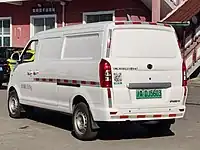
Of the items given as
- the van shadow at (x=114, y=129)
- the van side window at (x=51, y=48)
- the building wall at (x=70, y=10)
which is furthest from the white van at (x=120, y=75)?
the building wall at (x=70, y=10)

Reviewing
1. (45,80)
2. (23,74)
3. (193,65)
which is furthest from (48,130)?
(193,65)

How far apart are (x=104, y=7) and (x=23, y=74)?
15133 millimetres

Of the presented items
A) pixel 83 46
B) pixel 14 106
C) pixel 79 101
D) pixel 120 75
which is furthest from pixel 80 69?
pixel 14 106

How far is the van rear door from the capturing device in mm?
8945

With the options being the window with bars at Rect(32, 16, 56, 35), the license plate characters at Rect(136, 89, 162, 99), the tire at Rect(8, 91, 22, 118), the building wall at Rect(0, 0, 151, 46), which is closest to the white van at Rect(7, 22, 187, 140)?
the license plate characters at Rect(136, 89, 162, 99)

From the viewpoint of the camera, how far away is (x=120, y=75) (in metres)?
8.91

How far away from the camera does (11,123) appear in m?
11.5

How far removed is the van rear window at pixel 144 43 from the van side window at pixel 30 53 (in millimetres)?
2828

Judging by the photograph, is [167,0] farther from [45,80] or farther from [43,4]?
[45,80]

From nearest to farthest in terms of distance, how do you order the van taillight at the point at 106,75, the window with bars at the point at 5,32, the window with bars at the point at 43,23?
the van taillight at the point at 106,75
the window with bars at the point at 43,23
the window with bars at the point at 5,32

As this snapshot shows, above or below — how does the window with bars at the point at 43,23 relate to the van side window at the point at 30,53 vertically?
above

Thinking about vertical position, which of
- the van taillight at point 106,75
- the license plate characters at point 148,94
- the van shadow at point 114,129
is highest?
the van taillight at point 106,75

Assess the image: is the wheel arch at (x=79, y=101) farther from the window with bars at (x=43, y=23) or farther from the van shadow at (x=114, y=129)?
the window with bars at (x=43, y=23)

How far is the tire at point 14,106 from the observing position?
12.2 metres
